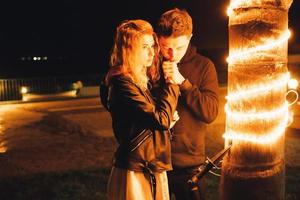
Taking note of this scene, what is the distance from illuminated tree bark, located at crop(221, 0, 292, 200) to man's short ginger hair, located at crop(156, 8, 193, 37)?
1.44 feet

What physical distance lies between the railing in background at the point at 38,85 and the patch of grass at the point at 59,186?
14.8 m

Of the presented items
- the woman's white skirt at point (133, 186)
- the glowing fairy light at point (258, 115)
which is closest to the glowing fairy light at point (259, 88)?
the glowing fairy light at point (258, 115)

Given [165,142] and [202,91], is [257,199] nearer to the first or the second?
[165,142]

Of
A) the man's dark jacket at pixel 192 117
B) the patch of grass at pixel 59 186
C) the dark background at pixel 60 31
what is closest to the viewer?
the man's dark jacket at pixel 192 117

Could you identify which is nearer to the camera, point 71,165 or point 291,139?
point 71,165

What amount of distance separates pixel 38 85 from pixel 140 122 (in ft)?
66.5

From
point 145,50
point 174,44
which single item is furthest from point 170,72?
point 174,44

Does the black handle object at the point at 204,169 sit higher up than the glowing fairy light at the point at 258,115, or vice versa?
the glowing fairy light at the point at 258,115

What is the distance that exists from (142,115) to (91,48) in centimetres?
4258

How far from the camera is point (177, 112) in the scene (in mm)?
2852

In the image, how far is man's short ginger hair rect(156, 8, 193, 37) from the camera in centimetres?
267

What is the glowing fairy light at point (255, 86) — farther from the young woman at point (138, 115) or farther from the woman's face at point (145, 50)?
the woman's face at point (145, 50)

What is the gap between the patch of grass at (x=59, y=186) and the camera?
556 centimetres

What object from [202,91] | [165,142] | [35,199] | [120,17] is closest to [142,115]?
[165,142]
